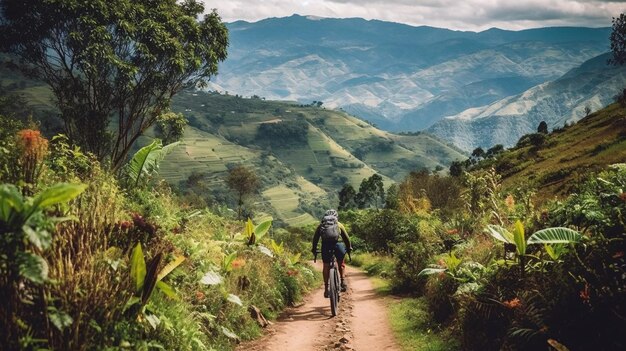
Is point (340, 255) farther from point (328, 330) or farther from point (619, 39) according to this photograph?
point (619, 39)

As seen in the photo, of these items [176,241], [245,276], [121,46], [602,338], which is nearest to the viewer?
[602,338]

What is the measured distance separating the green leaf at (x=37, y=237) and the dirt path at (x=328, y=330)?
5071 mm

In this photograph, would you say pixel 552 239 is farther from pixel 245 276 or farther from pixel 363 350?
pixel 245 276

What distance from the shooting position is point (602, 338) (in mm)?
5066

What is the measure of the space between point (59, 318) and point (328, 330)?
6227 mm

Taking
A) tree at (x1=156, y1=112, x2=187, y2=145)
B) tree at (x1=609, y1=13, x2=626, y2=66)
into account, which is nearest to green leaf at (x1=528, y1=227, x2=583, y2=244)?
tree at (x1=156, y1=112, x2=187, y2=145)

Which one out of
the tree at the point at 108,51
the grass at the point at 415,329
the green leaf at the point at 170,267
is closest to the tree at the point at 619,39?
the tree at the point at 108,51

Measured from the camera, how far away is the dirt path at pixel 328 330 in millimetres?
8484

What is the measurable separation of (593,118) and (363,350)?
2969 inches

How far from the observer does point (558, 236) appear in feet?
20.4

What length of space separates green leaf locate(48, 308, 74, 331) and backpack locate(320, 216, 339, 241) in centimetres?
722

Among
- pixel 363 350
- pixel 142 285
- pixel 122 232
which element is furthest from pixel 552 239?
pixel 122 232

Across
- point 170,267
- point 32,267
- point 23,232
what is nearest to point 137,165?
point 170,267

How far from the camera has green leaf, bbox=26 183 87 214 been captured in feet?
13.9
